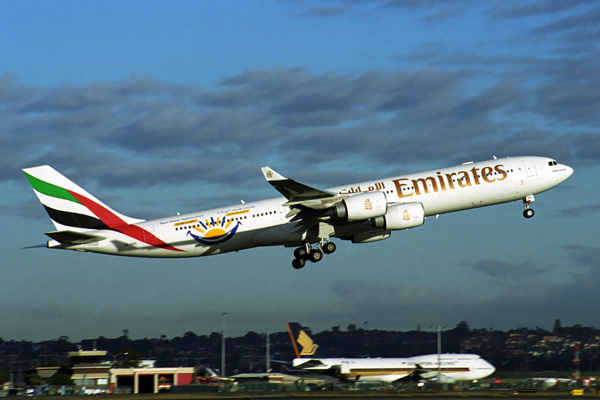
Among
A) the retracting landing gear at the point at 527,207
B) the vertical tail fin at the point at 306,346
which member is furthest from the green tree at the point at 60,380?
the retracting landing gear at the point at 527,207

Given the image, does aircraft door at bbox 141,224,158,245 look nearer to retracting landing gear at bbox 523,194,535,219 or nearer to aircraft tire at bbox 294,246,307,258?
aircraft tire at bbox 294,246,307,258

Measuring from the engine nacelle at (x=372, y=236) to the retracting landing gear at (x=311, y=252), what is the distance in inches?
84.0

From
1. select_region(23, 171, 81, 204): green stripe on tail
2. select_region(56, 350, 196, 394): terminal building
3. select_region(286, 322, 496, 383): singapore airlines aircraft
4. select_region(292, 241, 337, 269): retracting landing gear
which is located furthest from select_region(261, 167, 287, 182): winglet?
select_region(56, 350, 196, 394): terminal building

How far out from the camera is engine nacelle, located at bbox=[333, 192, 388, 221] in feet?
162

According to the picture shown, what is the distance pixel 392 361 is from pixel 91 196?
3550cm

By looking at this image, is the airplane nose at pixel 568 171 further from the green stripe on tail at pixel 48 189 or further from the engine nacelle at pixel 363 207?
the green stripe on tail at pixel 48 189

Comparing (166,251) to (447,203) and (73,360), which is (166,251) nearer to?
(447,203)

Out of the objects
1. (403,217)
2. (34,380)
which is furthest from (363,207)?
(34,380)

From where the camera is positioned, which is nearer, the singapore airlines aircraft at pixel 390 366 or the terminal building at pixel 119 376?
the singapore airlines aircraft at pixel 390 366

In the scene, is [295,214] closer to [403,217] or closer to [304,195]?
[304,195]

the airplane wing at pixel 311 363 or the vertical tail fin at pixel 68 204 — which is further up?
the vertical tail fin at pixel 68 204

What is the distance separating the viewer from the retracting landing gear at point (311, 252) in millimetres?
53044

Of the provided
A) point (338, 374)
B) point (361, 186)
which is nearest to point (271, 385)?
point (338, 374)

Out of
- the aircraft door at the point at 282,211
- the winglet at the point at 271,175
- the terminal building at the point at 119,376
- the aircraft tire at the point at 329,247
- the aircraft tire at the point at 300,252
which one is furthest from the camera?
the terminal building at the point at 119,376
